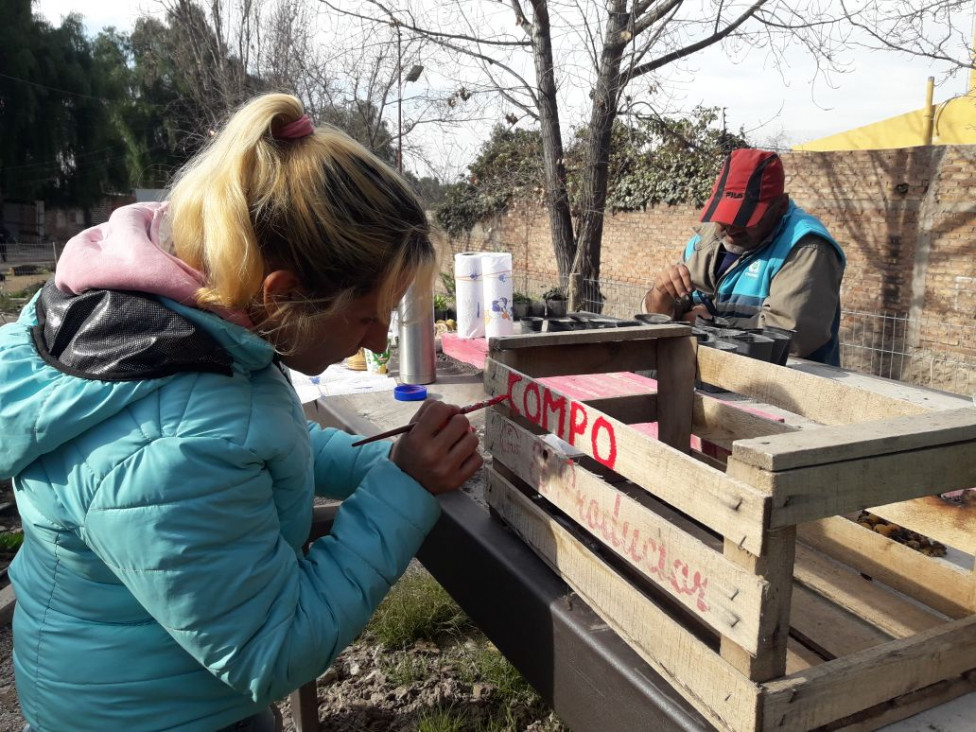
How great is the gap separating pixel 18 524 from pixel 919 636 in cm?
423

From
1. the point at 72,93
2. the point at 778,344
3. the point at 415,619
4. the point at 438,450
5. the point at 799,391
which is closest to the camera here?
the point at 438,450

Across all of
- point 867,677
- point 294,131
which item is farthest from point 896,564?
point 294,131

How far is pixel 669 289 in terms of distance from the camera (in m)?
2.92

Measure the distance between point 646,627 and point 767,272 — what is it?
7.58 feet

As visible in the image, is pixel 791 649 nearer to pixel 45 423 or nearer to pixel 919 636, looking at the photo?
pixel 919 636

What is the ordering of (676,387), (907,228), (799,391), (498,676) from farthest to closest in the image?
1. (907,228)
2. (498,676)
3. (676,387)
4. (799,391)

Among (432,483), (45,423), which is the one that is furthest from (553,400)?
(45,423)

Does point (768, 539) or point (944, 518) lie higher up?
point (768, 539)

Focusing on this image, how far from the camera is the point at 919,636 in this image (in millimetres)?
896

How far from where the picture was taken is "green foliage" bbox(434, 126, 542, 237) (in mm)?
11633

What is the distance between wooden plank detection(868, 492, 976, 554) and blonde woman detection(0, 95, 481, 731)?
0.75 m

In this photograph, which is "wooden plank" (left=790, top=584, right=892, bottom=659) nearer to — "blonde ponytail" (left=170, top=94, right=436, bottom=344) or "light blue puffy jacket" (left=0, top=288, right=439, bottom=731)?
"light blue puffy jacket" (left=0, top=288, right=439, bottom=731)

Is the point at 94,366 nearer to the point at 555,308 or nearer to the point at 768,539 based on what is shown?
the point at 768,539

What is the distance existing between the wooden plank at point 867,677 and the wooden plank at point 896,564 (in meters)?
0.17
